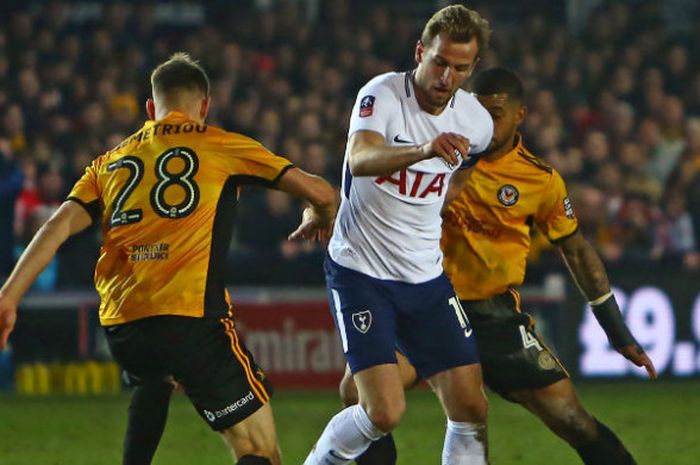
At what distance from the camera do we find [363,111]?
6.97 meters

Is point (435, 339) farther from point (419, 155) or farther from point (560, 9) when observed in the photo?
point (560, 9)

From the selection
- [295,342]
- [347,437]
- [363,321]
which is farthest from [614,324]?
[295,342]

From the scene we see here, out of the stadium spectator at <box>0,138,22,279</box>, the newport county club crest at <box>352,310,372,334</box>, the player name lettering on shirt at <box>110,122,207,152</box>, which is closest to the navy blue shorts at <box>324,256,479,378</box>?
the newport county club crest at <box>352,310,372,334</box>

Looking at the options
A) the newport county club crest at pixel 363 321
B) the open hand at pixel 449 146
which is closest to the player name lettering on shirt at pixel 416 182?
the newport county club crest at pixel 363 321

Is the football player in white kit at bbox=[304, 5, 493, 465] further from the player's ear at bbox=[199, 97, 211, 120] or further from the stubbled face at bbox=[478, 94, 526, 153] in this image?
the player's ear at bbox=[199, 97, 211, 120]

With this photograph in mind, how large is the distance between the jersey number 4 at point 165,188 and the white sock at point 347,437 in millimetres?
1155

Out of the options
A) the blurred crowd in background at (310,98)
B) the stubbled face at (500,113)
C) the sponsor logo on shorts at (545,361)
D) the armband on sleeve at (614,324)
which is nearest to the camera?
the sponsor logo on shorts at (545,361)

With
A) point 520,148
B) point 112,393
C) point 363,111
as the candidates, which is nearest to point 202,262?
point 363,111

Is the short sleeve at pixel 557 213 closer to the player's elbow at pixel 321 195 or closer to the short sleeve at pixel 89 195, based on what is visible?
the player's elbow at pixel 321 195

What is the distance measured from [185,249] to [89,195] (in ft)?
1.47

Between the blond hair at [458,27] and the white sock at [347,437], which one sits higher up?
the blond hair at [458,27]

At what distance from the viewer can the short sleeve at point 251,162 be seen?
21.8 feet

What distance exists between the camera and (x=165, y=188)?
21.7ft

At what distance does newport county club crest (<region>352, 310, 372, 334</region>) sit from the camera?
7.12m
